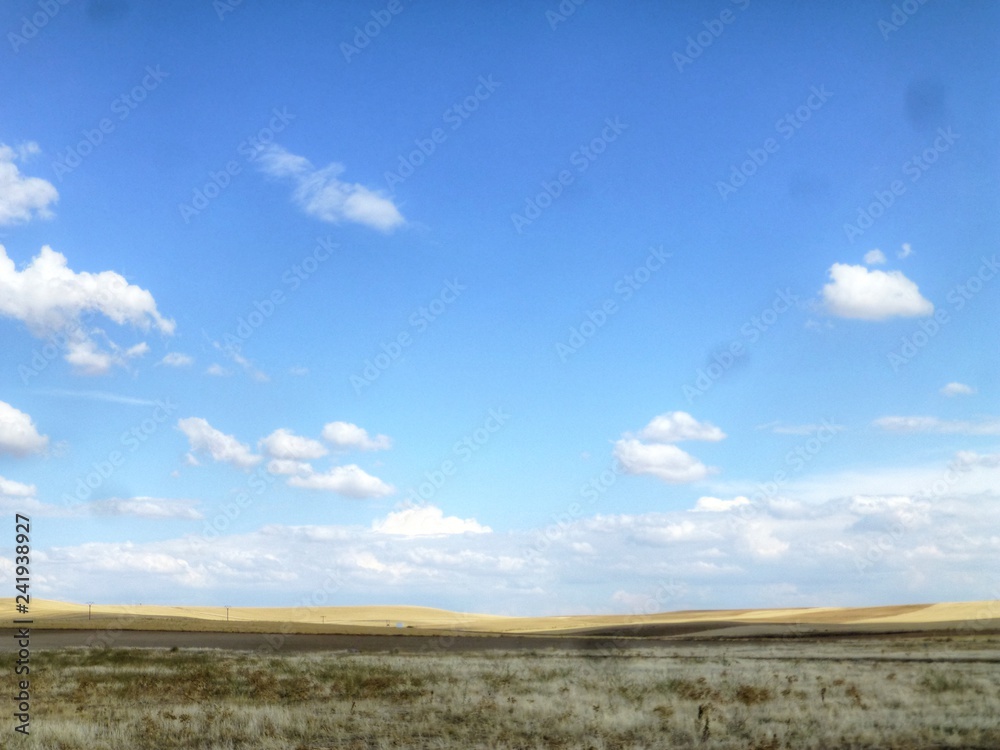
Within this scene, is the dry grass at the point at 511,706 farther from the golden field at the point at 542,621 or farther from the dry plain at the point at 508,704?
the golden field at the point at 542,621

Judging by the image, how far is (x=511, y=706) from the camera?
22125 mm

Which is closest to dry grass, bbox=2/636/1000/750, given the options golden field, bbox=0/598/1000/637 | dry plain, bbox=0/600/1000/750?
dry plain, bbox=0/600/1000/750

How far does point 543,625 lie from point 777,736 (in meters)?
144

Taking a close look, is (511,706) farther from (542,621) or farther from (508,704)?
(542,621)

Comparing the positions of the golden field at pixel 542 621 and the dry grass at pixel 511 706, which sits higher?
the dry grass at pixel 511 706

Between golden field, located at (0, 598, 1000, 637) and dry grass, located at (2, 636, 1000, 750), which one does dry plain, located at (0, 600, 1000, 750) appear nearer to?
dry grass, located at (2, 636, 1000, 750)

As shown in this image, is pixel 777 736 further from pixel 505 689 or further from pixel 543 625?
pixel 543 625

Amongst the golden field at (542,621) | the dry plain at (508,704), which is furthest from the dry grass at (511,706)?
the golden field at (542,621)

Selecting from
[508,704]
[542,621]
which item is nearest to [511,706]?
[508,704]

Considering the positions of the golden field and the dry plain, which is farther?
the golden field

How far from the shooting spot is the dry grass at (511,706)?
1784 centimetres

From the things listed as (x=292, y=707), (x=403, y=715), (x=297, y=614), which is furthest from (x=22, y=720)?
(x=297, y=614)

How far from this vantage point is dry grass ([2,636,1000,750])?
58.5 feet

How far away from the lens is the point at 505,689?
87.7ft
